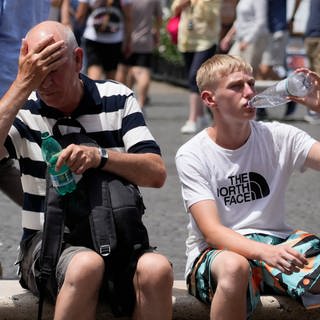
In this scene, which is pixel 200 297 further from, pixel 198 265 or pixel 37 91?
pixel 37 91

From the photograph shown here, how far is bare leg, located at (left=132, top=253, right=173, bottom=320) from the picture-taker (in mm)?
4082

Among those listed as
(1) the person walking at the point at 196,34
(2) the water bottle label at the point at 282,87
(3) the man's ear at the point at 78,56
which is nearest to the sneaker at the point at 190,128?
(1) the person walking at the point at 196,34

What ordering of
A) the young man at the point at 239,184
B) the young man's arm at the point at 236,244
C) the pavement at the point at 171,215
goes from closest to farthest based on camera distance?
the young man's arm at the point at 236,244
the young man at the point at 239,184
the pavement at the point at 171,215

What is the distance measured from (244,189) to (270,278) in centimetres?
38

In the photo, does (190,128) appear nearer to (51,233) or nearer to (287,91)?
(287,91)

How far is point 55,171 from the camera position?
13.8 feet

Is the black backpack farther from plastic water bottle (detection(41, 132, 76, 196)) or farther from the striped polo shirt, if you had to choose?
the striped polo shirt

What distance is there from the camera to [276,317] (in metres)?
4.51

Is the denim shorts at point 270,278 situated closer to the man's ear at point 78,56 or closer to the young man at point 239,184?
the young man at point 239,184

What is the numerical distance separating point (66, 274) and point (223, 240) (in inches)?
25.6

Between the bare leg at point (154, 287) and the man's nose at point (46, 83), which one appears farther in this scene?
the man's nose at point (46, 83)

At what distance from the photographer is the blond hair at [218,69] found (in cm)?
466

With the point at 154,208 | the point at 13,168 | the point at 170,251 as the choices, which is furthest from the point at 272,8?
the point at 13,168

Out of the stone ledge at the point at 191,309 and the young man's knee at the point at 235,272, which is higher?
the young man's knee at the point at 235,272
